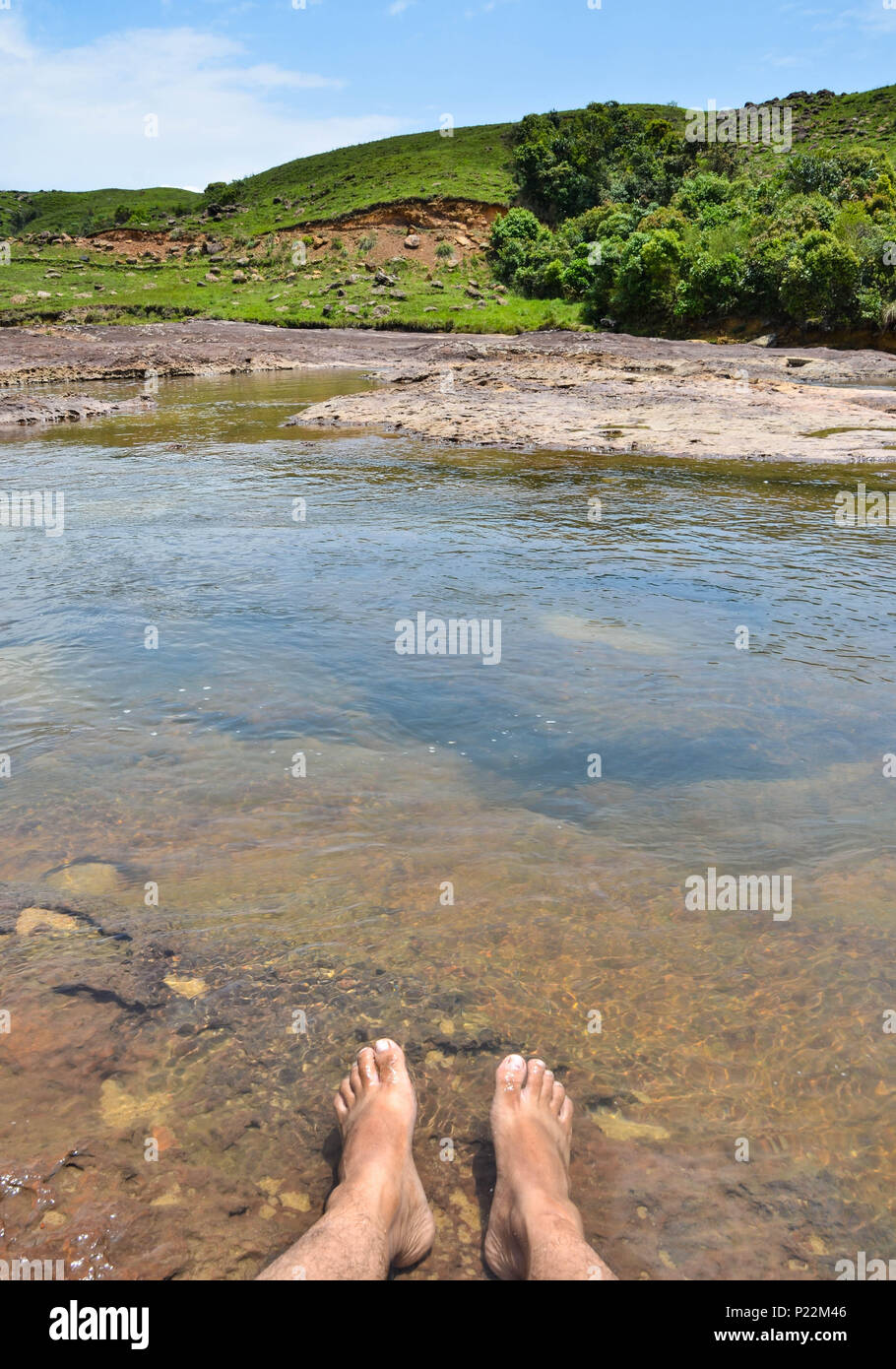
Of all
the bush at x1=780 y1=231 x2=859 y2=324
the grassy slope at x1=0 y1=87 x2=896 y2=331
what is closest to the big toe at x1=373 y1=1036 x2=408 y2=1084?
the bush at x1=780 y1=231 x2=859 y2=324

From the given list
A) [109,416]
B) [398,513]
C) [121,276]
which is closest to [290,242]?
[121,276]

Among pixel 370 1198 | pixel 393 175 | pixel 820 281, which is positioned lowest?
pixel 370 1198

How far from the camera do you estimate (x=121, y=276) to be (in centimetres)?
5719

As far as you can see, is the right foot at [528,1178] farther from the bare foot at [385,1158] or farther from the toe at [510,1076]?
the bare foot at [385,1158]

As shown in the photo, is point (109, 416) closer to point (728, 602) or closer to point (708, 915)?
point (728, 602)

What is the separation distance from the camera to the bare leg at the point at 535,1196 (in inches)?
93.4

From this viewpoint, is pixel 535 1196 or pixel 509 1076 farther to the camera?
pixel 509 1076

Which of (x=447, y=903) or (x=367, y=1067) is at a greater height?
(x=447, y=903)

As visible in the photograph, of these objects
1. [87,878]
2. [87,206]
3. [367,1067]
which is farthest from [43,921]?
[87,206]

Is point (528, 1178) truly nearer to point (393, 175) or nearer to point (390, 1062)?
point (390, 1062)

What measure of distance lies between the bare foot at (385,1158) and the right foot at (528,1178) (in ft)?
0.72

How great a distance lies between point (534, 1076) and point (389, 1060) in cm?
49

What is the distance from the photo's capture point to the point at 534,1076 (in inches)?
115

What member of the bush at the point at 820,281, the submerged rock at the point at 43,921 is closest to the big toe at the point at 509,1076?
the submerged rock at the point at 43,921
